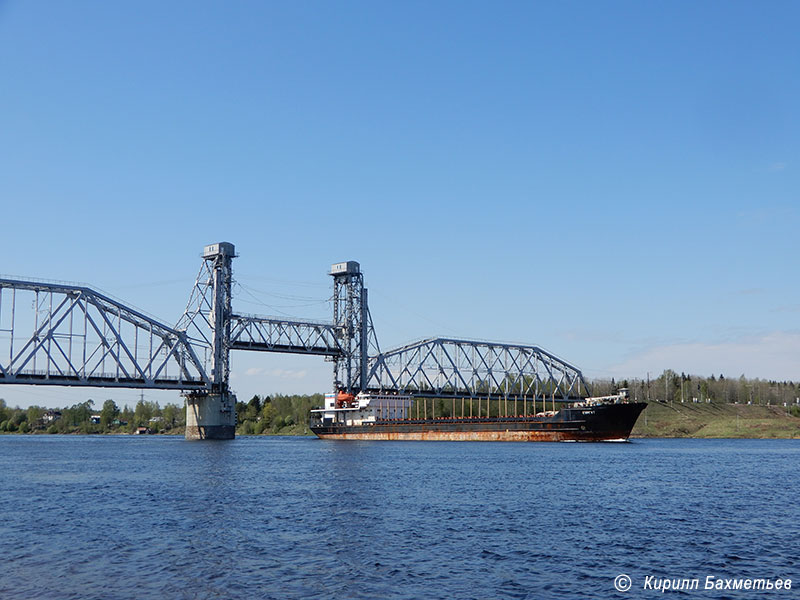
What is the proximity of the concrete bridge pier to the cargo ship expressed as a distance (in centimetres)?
2136

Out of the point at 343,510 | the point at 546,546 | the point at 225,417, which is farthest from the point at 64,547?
the point at 225,417

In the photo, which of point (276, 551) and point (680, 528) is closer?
point (276, 551)

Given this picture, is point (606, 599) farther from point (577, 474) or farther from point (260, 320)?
point (260, 320)

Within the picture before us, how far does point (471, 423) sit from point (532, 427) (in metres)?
11.0

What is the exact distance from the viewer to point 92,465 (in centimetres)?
7319

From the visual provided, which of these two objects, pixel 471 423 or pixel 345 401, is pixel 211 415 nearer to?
pixel 345 401

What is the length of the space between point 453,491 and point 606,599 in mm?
25288

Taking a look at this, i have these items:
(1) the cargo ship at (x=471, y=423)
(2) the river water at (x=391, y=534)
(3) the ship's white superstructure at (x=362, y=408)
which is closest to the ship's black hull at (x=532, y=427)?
(1) the cargo ship at (x=471, y=423)

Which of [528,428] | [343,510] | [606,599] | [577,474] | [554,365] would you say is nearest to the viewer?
[606,599]

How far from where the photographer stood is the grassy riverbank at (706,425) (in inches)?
6535

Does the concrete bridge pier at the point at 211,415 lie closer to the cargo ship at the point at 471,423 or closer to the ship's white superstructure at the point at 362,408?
the ship's white superstructure at the point at 362,408

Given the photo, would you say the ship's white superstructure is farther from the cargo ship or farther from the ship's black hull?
the ship's black hull

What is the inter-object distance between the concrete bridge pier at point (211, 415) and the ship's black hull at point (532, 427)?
78.2 ft

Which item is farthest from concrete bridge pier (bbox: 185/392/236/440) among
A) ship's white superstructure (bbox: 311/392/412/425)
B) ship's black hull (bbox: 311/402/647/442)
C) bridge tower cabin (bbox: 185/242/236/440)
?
ship's black hull (bbox: 311/402/647/442)
